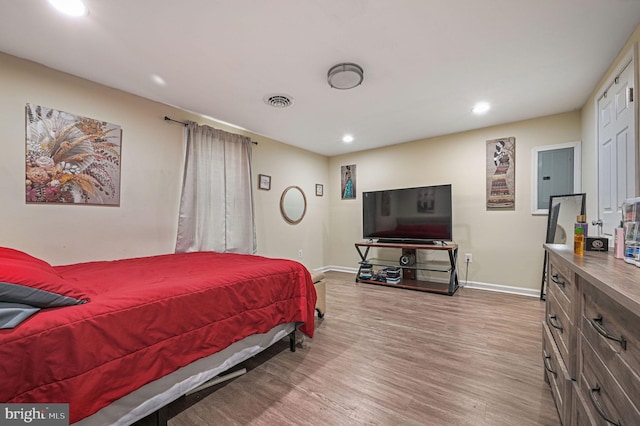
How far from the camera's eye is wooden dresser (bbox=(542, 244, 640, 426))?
70 cm

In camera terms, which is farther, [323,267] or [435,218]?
[323,267]

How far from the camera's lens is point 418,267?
4.04m

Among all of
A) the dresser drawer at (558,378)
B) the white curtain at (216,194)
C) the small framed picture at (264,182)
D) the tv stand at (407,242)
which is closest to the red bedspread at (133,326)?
the white curtain at (216,194)

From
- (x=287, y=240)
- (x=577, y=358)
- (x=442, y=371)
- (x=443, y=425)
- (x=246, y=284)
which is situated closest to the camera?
(x=577, y=358)

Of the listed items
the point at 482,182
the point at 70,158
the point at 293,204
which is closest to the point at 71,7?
the point at 70,158

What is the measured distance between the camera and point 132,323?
3.85 ft

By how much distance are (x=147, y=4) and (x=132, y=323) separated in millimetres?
1782

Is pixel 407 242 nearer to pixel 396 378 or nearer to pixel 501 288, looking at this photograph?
pixel 501 288

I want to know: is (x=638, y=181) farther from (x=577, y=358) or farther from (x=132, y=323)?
(x=132, y=323)

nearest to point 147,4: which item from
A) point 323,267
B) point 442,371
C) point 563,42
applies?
point 563,42

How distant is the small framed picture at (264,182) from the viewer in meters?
4.03

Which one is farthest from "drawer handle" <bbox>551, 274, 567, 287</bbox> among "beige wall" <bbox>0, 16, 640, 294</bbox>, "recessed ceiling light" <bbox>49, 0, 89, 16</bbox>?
"recessed ceiling light" <bbox>49, 0, 89, 16</bbox>

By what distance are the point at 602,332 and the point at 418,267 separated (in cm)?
331

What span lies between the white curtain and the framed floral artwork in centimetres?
70
